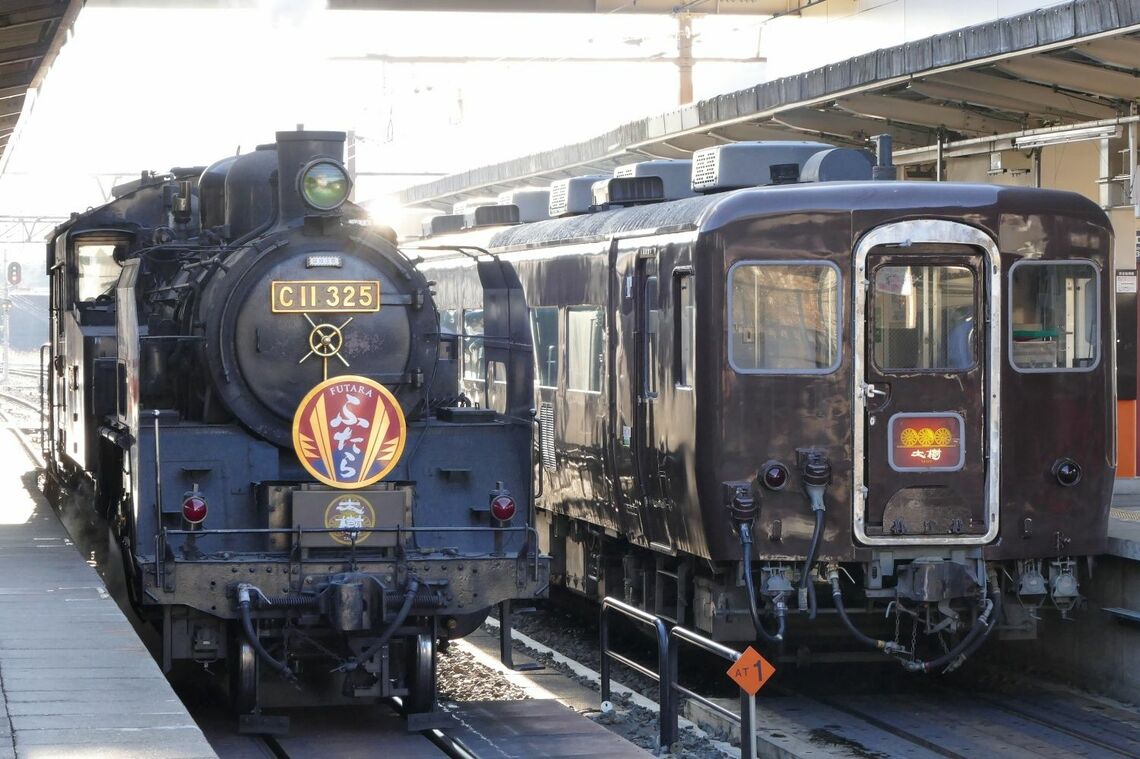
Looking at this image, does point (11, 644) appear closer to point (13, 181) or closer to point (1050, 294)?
point (1050, 294)

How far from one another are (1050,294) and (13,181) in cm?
3698

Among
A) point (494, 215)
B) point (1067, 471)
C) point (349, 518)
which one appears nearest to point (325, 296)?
point (349, 518)

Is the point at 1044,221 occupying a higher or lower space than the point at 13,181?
lower

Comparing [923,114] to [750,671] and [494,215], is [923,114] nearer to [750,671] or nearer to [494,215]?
[494,215]

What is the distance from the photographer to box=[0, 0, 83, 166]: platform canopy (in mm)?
11664

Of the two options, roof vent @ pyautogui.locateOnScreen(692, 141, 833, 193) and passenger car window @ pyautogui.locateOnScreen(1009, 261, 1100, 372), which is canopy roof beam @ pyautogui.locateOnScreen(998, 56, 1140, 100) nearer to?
roof vent @ pyautogui.locateOnScreen(692, 141, 833, 193)

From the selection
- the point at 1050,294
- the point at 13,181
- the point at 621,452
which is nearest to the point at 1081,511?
the point at 1050,294

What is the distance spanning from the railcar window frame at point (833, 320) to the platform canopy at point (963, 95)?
2.73m

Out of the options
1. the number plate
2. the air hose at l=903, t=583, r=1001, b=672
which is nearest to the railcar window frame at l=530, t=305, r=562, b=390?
the number plate

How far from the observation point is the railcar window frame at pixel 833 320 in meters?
10.4

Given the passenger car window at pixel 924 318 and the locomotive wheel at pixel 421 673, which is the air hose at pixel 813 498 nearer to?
the passenger car window at pixel 924 318

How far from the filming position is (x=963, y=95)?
1411 cm

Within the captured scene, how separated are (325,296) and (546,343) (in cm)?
433

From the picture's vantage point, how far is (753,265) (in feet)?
34.2
